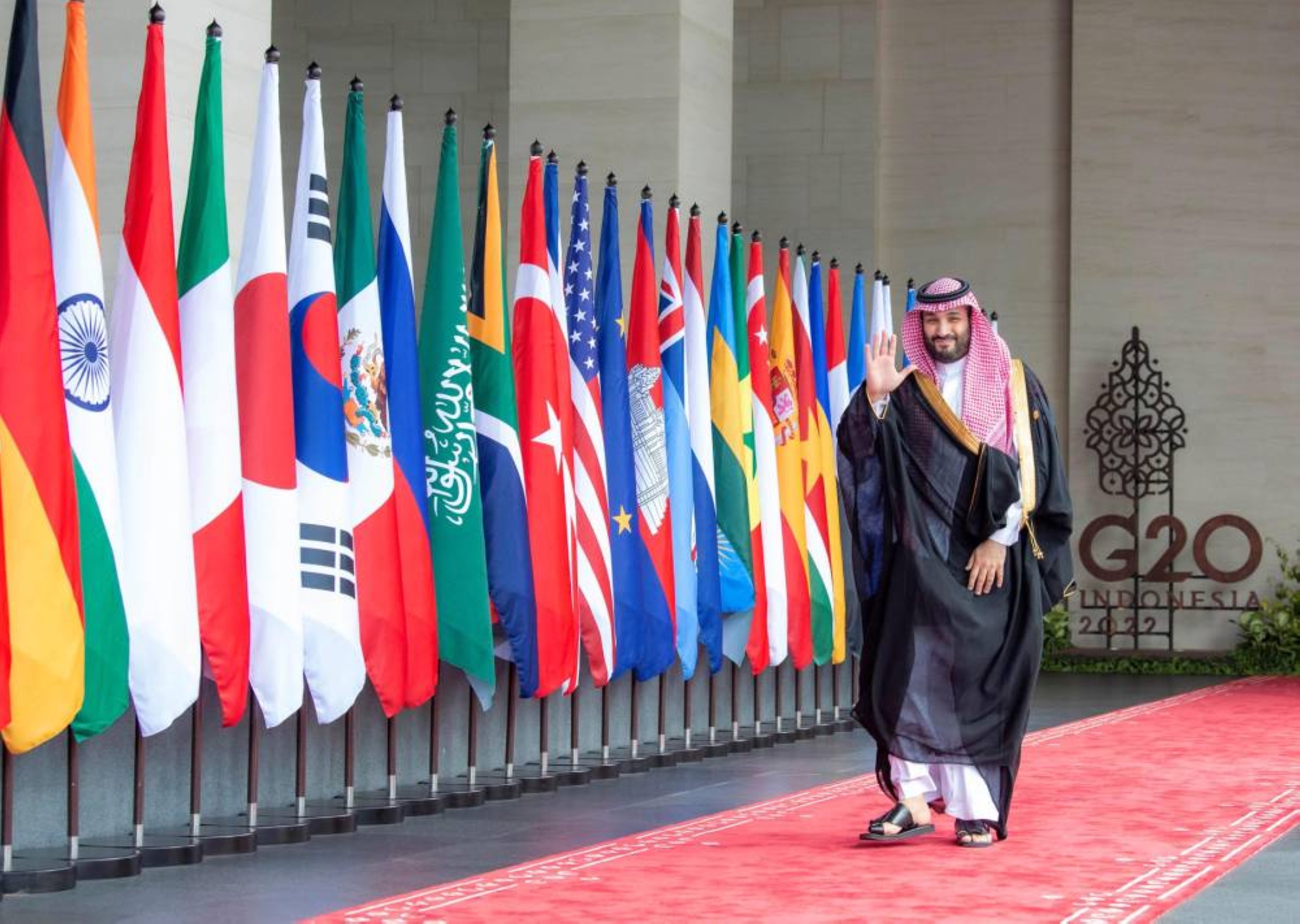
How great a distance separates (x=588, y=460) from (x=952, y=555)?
2428 mm

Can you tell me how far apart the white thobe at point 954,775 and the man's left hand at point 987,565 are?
29 mm

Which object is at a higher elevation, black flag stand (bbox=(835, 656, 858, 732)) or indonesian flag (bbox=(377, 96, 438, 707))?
indonesian flag (bbox=(377, 96, 438, 707))

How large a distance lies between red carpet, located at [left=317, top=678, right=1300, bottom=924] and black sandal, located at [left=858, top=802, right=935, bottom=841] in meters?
0.06

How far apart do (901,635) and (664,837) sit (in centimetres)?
112

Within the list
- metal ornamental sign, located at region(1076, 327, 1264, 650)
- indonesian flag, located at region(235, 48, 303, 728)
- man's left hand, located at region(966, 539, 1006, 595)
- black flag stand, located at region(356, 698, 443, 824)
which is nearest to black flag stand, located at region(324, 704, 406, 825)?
black flag stand, located at region(356, 698, 443, 824)

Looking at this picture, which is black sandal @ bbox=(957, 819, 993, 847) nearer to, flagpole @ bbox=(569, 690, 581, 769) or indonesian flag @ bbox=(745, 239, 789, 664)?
flagpole @ bbox=(569, 690, 581, 769)

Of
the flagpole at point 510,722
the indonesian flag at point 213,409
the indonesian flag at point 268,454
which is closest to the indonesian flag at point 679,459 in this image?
the flagpole at point 510,722

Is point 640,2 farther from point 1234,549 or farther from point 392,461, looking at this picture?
point 1234,549

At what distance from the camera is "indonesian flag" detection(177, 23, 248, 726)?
6.62 metres

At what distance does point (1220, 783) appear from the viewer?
29.0 ft

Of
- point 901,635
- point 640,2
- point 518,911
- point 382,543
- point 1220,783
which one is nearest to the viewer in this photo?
point 518,911

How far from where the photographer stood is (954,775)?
6.83 metres

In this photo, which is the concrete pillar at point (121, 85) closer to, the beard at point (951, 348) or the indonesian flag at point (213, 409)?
the indonesian flag at point (213, 409)

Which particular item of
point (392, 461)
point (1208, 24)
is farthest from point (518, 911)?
point (1208, 24)
